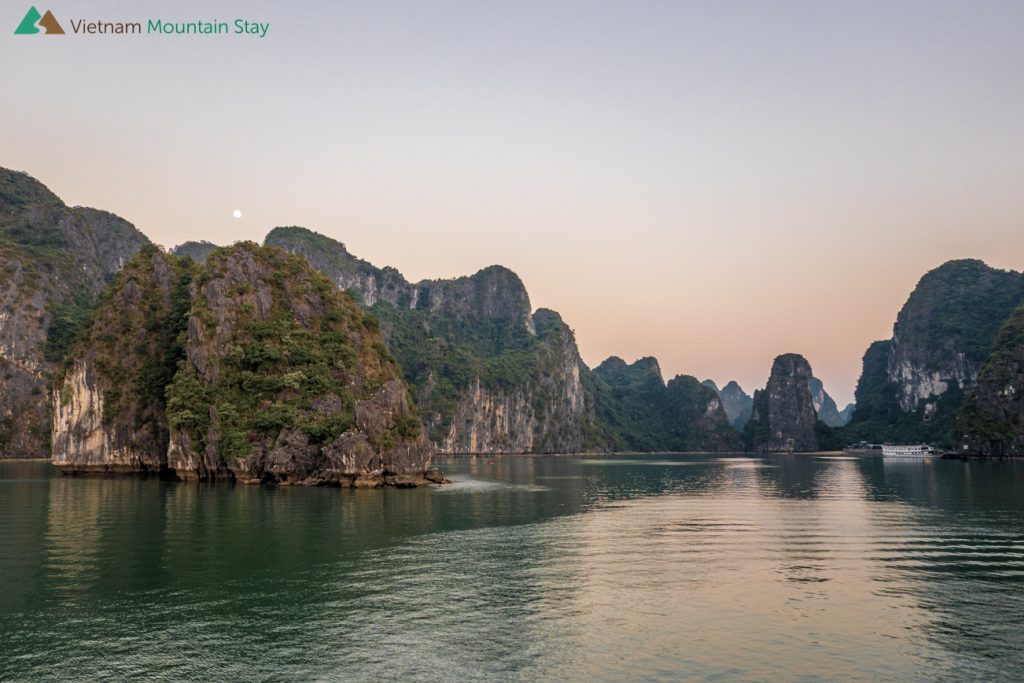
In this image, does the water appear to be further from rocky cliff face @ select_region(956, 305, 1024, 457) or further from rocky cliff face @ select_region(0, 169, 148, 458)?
rocky cliff face @ select_region(956, 305, 1024, 457)

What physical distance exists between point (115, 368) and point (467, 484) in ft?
194

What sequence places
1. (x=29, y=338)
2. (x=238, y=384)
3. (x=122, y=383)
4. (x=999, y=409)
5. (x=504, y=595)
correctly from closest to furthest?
(x=504, y=595), (x=238, y=384), (x=122, y=383), (x=999, y=409), (x=29, y=338)

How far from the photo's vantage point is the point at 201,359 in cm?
9619

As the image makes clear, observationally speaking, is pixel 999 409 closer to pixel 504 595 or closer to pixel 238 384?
pixel 238 384

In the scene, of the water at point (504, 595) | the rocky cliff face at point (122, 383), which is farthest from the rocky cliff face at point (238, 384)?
the water at point (504, 595)

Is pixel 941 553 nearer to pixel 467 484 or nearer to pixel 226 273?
pixel 467 484

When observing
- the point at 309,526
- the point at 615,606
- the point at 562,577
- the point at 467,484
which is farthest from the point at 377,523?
the point at 467,484

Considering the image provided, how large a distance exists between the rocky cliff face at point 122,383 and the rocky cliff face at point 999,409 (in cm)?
17681

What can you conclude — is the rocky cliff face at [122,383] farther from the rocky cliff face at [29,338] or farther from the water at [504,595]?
the rocky cliff face at [29,338]

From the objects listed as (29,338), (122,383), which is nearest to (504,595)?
(122,383)

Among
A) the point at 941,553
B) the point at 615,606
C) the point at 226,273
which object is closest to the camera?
the point at 615,606

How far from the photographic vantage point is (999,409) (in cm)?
17012

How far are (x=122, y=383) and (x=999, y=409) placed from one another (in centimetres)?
18744

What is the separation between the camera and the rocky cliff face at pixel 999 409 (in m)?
166
